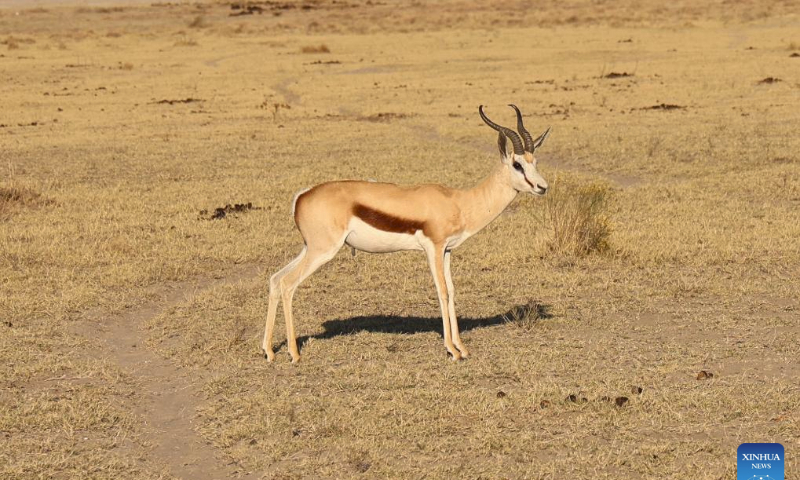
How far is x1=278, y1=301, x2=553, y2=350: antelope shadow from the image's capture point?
9219mm

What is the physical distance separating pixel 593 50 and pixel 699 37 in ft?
22.9

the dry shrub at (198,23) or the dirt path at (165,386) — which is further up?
the dirt path at (165,386)

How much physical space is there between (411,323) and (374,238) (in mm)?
1846

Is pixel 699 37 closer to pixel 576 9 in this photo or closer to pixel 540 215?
pixel 576 9

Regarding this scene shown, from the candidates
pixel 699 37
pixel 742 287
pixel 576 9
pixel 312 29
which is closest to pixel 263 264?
pixel 742 287

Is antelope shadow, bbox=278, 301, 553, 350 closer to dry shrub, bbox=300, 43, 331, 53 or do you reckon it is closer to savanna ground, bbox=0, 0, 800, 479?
savanna ground, bbox=0, 0, 800, 479

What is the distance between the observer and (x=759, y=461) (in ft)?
19.5

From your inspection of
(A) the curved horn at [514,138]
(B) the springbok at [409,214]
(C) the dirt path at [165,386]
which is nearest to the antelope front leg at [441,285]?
(B) the springbok at [409,214]

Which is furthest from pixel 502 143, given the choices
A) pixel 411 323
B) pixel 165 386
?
pixel 165 386

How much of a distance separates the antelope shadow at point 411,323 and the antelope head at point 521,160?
5.50 feet

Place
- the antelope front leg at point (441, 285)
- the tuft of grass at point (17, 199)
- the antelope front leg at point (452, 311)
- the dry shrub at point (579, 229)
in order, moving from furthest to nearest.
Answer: the tuft of grass at point (17, 199) → the dry shrub at point (579, 229) → the antelope front leg at point (452, 311) → the antelope front leg at point (441, 285)

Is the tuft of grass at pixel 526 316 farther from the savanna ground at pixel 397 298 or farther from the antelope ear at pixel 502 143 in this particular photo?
the antelope ear at pixel 502 143

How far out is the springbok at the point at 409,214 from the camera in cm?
790

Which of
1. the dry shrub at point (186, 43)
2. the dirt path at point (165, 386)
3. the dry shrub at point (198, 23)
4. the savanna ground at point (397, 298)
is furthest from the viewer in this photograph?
the dry shrub at point (198, 23)
